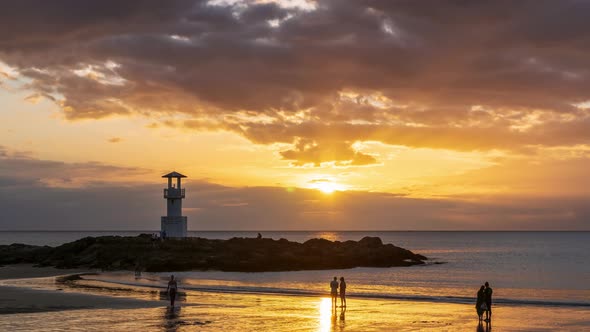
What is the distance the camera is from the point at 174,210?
73562 millimetres

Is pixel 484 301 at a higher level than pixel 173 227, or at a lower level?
lower

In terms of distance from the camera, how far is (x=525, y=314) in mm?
32719

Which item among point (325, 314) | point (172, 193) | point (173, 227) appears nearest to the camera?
point (325, 314)

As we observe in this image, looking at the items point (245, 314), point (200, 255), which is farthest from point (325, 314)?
point (200, 255)

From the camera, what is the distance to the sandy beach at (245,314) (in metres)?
26.4

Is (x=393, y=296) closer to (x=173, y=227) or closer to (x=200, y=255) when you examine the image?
(x=200, y=255)

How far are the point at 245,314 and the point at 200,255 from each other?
40902 millimetres

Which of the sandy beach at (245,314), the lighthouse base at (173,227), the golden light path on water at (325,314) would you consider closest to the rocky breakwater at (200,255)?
the lighthouse base at (173,227)

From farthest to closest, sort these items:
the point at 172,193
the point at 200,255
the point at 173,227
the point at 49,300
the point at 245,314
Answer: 1. the point at 173,227
2. the point at 172,193
3. the point at 200,255
4. the point at 49,300
5. the point at 245,314

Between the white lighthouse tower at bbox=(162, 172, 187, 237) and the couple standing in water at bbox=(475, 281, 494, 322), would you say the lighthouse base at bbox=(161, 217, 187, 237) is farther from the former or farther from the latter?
the couple standing in water at bbox=(475, 281, 494, 322)

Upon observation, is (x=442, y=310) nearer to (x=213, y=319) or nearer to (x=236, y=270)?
(x=213, y=319)

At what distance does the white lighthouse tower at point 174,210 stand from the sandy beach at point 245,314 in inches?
1231

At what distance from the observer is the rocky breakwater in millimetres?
69188

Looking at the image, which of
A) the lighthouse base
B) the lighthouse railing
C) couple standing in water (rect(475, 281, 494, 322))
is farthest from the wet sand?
the lighthouse base
